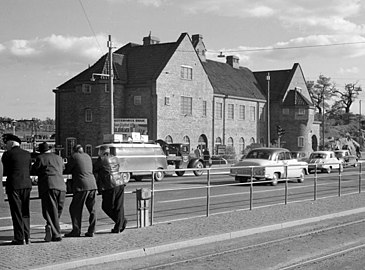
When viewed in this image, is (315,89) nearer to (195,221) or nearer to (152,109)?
(152,109)

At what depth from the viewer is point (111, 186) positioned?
463 inches

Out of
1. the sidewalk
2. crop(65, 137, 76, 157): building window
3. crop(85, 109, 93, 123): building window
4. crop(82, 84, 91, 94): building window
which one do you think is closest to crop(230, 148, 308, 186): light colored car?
the sidewalk

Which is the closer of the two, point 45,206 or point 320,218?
point 45,206

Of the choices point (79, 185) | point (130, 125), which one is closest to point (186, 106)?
point (130, 125)

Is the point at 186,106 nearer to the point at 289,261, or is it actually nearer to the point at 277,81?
the point at 277,81

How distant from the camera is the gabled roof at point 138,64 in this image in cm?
5650

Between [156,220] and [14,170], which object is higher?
[14,170]

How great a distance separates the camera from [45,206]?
10.8 metres

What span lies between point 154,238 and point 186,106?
160ft

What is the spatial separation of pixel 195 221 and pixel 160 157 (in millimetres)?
18609

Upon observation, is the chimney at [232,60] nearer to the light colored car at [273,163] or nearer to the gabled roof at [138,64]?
the gabled roof at [138,64]

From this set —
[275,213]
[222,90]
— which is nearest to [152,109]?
[222,90]

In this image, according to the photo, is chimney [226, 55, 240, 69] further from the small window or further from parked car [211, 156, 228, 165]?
parked car [211, 156, 228, 165]

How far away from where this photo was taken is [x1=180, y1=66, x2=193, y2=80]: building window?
59156mm
